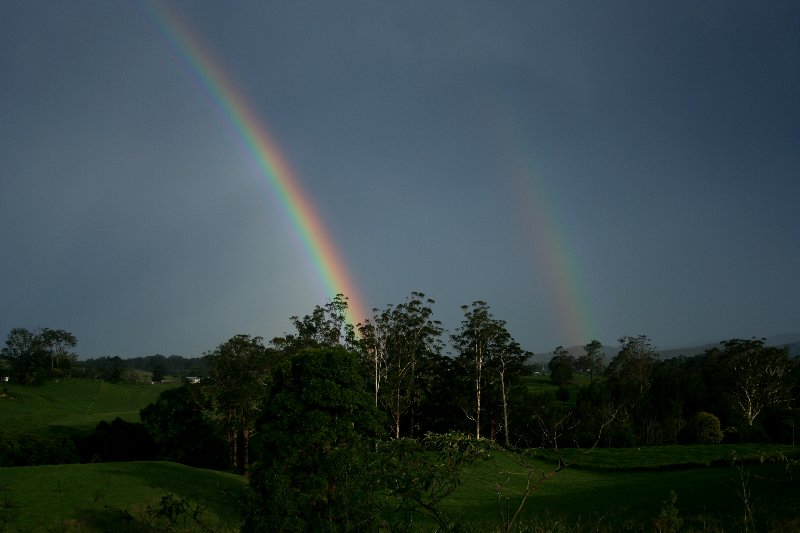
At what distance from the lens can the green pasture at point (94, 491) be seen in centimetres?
1854

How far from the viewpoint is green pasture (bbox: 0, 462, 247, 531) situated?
730 inches

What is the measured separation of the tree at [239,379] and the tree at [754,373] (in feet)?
150

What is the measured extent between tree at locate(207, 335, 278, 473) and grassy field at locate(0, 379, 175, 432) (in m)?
15.0

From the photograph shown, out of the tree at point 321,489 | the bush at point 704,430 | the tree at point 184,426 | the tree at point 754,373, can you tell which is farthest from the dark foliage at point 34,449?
the tree at point 754,373

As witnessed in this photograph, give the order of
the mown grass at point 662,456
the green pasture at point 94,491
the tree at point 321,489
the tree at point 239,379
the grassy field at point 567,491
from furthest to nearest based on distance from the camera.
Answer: the tree at point 239,379
the mown grass at point 662,456
the green pasture at point 94,491
the grassy field at point 567,491
the tree at point 321,489

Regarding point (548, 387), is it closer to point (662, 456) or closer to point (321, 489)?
point (662, 456)

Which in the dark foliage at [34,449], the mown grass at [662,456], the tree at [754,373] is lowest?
the mown grass at [662,456]

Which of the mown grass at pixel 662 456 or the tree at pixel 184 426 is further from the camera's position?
the tree at pixel 184 426

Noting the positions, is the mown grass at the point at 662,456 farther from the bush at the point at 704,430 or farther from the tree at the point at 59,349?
the tree at the point at 59,349

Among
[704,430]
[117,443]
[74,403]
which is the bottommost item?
[117,443]

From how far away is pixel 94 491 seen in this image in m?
23.7

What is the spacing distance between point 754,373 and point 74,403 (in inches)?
3296

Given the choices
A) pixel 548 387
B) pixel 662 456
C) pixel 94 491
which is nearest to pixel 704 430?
pixel 662 456

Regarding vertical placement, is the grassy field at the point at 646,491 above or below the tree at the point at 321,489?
below
